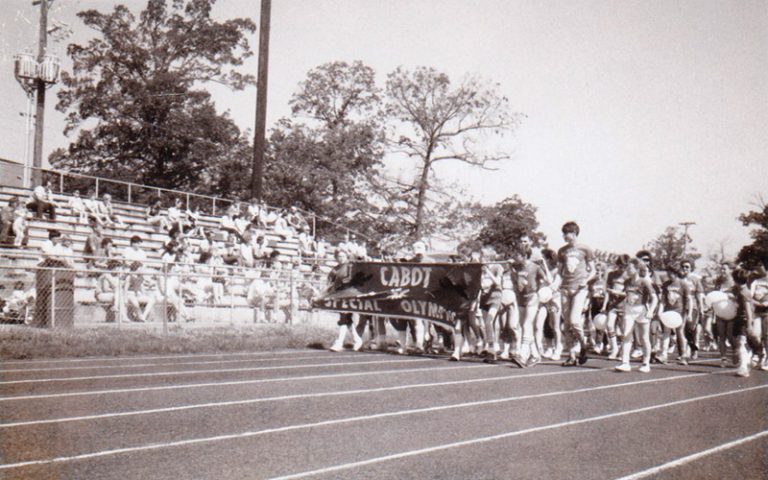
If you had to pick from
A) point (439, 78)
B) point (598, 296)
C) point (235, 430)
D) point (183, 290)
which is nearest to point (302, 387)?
point (235, 430)

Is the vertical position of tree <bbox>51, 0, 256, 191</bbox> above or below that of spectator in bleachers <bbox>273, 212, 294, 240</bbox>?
above

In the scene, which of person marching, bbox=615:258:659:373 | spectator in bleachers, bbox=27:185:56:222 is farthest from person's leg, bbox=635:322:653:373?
spectator in bleachers, bbox=27:185:56:222

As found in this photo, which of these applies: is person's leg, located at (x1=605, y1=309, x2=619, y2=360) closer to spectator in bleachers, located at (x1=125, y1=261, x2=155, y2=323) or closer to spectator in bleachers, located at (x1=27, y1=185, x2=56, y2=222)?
spectator in bleachers, located at (x1=125, y1=261, x2=155, y2=323)

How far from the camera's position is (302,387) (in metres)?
9.97

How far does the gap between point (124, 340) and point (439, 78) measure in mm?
36513

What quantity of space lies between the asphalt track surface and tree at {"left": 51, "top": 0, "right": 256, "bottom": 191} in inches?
1412

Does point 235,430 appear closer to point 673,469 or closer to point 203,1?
point 673,469

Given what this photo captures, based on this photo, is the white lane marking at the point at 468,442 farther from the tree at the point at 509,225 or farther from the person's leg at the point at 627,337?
the tree at the point at 509,225

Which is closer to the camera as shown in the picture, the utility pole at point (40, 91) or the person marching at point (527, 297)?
the person marching at point (527, 297)

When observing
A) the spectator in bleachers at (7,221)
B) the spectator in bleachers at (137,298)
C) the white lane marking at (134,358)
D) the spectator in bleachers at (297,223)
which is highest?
the spectator in bleachers at (297,223)

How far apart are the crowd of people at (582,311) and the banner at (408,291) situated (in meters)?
0.22

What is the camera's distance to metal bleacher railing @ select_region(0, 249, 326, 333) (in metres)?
14.8

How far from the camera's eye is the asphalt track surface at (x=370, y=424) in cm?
580

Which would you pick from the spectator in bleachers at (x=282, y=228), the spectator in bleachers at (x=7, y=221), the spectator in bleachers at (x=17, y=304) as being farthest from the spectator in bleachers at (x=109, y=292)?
the spectator in bleachers at (x=282, y=228)
